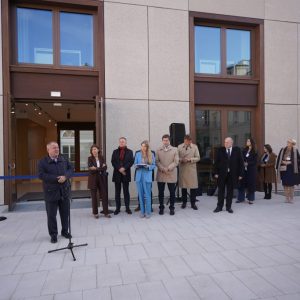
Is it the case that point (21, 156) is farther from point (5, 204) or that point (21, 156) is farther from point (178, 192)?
point (178, 192)

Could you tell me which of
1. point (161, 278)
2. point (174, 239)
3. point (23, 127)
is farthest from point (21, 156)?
point (161, 278)

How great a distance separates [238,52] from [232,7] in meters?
1.38

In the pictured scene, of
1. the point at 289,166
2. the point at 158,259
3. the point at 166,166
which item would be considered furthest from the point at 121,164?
the point at 289,166

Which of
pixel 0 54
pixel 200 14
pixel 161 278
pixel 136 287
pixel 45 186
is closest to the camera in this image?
pixel 136 287

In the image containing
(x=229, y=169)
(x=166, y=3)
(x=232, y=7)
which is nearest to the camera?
(x=229, y=169)

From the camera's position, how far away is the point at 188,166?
712 cm

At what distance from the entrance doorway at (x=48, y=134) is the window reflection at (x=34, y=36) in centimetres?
305

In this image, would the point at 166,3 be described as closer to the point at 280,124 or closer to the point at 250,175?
the point at 280,124


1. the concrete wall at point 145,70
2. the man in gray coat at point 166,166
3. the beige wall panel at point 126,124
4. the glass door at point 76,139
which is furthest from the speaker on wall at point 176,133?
the glass door at point 76,139

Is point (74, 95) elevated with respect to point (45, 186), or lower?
elevated

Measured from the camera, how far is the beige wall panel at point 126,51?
26.7 feet

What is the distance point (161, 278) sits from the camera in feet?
11.5

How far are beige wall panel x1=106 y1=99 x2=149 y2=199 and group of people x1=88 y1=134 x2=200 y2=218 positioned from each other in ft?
4.82

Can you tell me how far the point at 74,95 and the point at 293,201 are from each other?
6738mm
